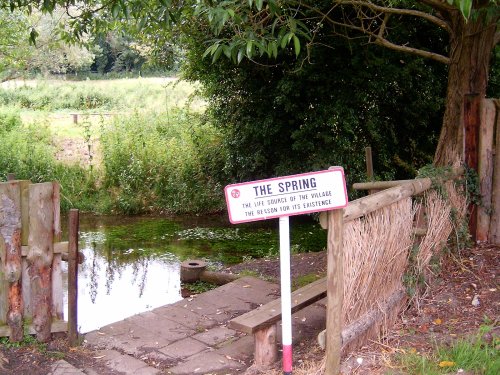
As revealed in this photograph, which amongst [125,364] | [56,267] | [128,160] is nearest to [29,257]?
[56,267]

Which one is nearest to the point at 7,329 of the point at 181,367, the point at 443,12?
the point at 181,367

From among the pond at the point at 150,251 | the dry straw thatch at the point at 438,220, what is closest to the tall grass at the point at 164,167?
the pond at the point at 150,251

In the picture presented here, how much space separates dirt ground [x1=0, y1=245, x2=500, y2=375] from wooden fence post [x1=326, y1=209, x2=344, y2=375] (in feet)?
0.51

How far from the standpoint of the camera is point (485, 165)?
633cm

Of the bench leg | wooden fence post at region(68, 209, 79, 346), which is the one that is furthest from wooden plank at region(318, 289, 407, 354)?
wooden fence post at region(68, 209, 79, 346)

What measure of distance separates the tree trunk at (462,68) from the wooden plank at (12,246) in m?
4.44

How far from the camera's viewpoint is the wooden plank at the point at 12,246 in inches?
197

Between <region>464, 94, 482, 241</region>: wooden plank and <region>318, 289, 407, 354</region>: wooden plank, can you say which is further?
<region>464, 94, 482, 241</region>: wooden plank

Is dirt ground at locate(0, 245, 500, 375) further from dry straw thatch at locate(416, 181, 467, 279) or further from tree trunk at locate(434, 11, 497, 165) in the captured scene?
tree trunk at locate(434, 11, 497, 165)

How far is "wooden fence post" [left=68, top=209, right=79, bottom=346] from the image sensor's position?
5.10m

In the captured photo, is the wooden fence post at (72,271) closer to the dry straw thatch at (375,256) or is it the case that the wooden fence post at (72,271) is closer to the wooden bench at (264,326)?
the wooden bench at (264,326)

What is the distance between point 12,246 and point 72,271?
0.55 m

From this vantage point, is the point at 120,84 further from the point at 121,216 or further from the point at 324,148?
the point at 324,148

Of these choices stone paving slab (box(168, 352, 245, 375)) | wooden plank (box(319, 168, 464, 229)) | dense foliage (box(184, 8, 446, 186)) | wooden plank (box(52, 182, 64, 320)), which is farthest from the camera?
dense foliage (box(184, 8, 446, 186))
